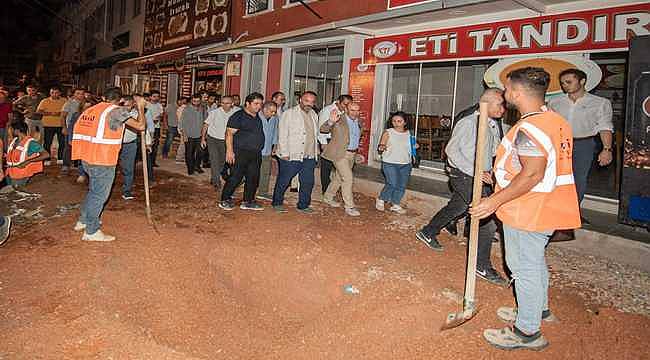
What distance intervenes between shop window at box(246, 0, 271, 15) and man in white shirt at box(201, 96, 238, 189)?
755 cm

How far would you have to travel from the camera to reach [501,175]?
3.54m

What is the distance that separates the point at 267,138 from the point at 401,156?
2347 millimetres

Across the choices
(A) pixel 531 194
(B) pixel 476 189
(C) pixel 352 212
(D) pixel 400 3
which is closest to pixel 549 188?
(A) pixel 531 194

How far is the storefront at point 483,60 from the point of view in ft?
24.8

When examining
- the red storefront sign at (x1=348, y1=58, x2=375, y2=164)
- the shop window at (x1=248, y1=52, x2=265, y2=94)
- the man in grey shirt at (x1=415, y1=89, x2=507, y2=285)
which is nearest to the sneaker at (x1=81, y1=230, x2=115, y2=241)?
the man in grey shirt at (x1=415, y1=89, x2=507, y2=285)

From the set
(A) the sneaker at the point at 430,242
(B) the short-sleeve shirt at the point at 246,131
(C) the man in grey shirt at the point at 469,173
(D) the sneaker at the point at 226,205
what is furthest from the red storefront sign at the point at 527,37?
(D) the sneaker at the point at 226,205

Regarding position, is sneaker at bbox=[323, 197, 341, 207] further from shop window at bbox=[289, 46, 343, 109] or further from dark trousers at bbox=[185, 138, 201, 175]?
shop window at bbox=[289, 46, 343, 109]

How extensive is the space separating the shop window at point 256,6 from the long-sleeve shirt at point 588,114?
38.8ft

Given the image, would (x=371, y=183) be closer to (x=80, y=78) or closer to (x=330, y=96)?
(x=330, y=96)

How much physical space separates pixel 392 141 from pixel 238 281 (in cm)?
379

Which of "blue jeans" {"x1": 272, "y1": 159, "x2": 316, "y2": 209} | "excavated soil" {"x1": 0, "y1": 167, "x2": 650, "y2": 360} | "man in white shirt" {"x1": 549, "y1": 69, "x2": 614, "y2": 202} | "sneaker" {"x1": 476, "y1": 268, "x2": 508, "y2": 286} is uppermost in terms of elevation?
"man in white shirt" {"x1": 549, "y1": 69, "x2": 614, "y2": 202}

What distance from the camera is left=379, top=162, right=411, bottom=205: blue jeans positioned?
7781mm

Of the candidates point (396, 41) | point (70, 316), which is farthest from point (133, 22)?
point (70, 316)

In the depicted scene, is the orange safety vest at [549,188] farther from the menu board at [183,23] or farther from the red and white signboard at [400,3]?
the menu board at [183,23]
